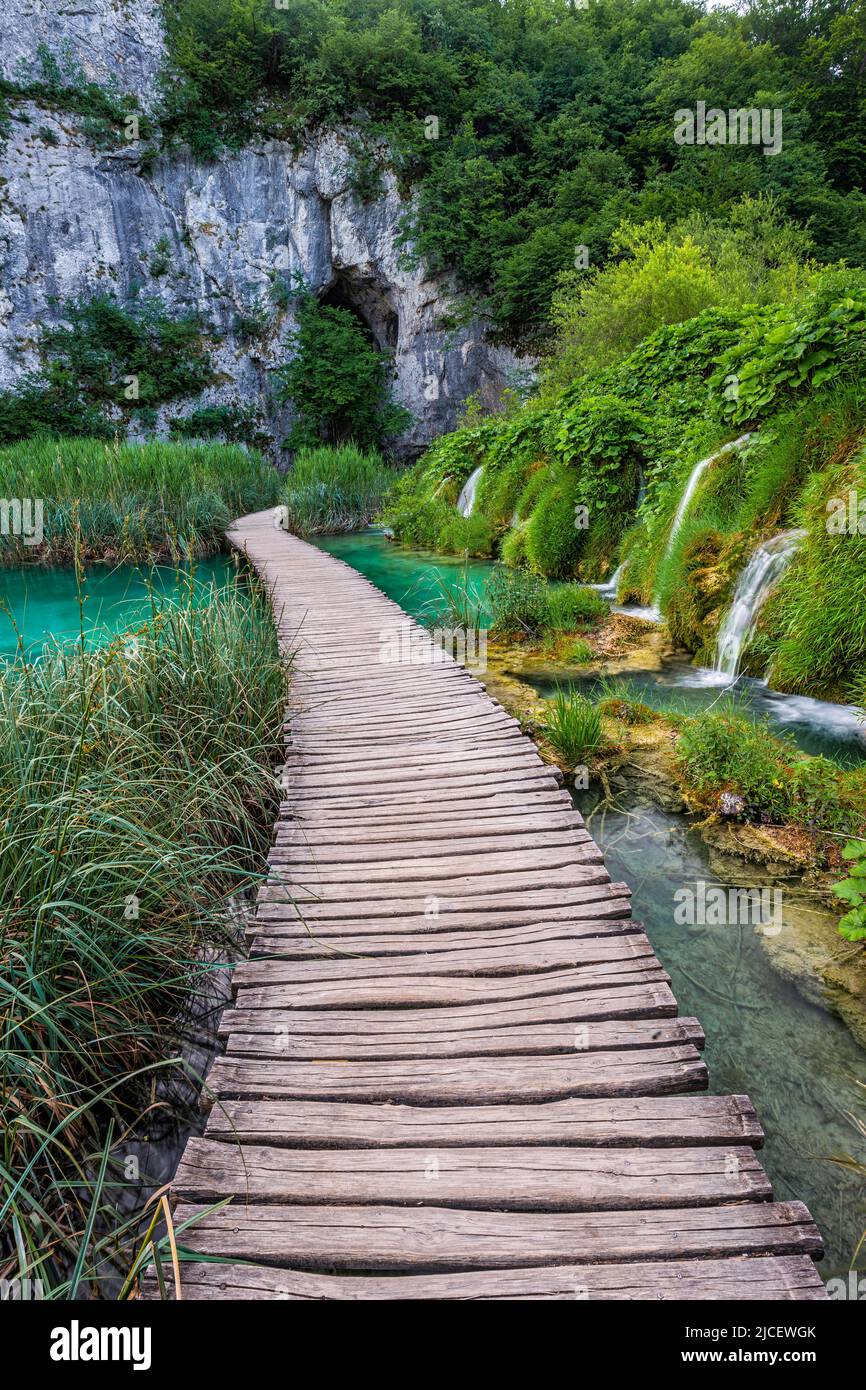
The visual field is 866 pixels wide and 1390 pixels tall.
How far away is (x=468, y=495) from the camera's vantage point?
13.1 m

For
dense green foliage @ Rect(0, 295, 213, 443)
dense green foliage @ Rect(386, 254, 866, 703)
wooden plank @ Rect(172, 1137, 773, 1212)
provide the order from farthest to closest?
dense green foliage @ Rect(0, 295, 213, 443), dense green foliage @ Rect(386, 254, 866, 703), wooden plank @ Rect(172, 1137, 773, 1212)

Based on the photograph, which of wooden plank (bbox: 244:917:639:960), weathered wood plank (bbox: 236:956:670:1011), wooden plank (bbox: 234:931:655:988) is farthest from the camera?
wooden plank (bbox: 244:917:639:960)

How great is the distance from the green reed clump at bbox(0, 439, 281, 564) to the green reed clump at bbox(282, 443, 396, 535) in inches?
80.0

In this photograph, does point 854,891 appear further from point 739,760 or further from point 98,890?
point 98,890

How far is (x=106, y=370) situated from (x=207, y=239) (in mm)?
5532

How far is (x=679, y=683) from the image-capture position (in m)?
5.79

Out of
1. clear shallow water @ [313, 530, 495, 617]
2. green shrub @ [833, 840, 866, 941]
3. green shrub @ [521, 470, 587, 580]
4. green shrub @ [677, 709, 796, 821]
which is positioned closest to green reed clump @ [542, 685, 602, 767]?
green shrub @ [677, 709, 796, 821]

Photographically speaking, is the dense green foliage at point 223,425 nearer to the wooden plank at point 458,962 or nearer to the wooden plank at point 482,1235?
the wooden plank at point 458,962

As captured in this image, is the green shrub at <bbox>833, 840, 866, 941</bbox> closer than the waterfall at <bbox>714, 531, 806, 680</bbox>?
Yes

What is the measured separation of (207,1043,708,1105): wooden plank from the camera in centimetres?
179

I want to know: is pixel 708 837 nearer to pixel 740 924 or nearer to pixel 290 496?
pixel 740 924

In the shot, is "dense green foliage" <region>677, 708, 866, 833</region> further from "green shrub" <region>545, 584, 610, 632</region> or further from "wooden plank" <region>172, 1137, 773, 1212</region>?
"green shrub" <region>545, 584, 610, 632</region>

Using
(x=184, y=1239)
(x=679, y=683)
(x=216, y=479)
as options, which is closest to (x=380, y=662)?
(x=679, y=683)
